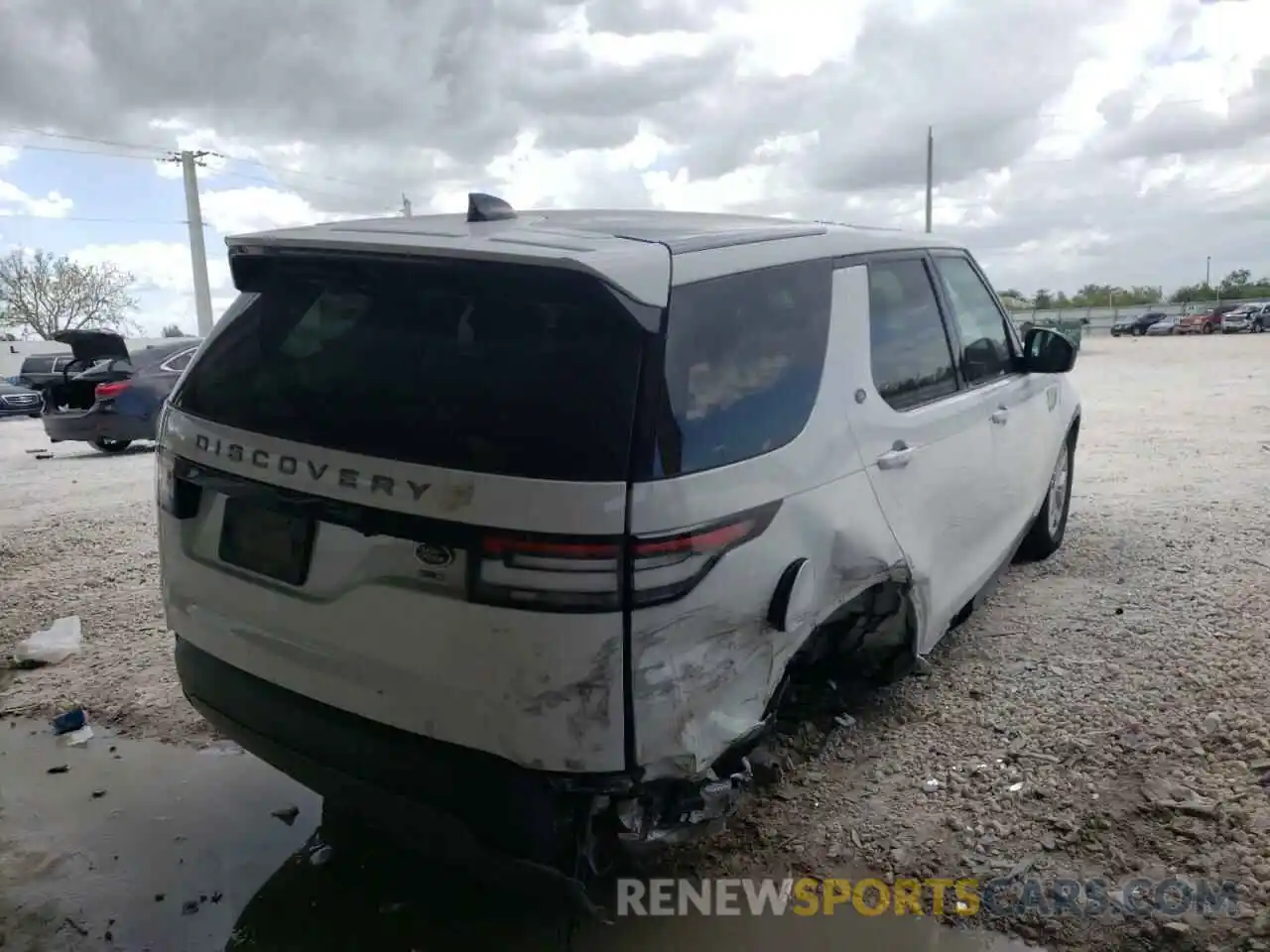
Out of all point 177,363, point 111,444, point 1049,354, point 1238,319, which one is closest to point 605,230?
point 1049,354

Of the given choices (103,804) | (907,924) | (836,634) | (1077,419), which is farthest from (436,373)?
(1077,419)

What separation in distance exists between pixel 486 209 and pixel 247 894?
82.9 inches

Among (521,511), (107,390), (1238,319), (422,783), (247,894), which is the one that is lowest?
(247,894)

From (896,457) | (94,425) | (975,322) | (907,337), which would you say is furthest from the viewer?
(94,425)

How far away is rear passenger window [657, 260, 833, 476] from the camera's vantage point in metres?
2.22

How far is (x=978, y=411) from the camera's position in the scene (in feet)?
12.5

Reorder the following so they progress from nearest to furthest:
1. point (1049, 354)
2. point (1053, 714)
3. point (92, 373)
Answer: point (1053, 714) → point (1049, 354) → point (92, 373)

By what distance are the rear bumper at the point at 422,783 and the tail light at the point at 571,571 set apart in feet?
1.32

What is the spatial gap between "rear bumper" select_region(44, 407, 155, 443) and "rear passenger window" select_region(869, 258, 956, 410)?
10.4 m

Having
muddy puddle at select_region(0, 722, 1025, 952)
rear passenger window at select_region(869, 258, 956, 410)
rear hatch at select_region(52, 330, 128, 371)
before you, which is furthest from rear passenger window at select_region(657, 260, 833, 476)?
rear hatch at select_region(52, 330, 128, 371)

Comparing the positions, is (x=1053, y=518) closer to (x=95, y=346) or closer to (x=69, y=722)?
(x=69, y=722)

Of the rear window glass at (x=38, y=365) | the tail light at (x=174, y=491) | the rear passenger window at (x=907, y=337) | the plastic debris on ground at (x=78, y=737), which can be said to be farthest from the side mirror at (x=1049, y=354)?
the rear window glass at (x=38, y=365)

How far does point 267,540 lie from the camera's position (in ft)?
8.05

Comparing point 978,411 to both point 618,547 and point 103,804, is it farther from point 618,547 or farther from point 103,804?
point 103,804
